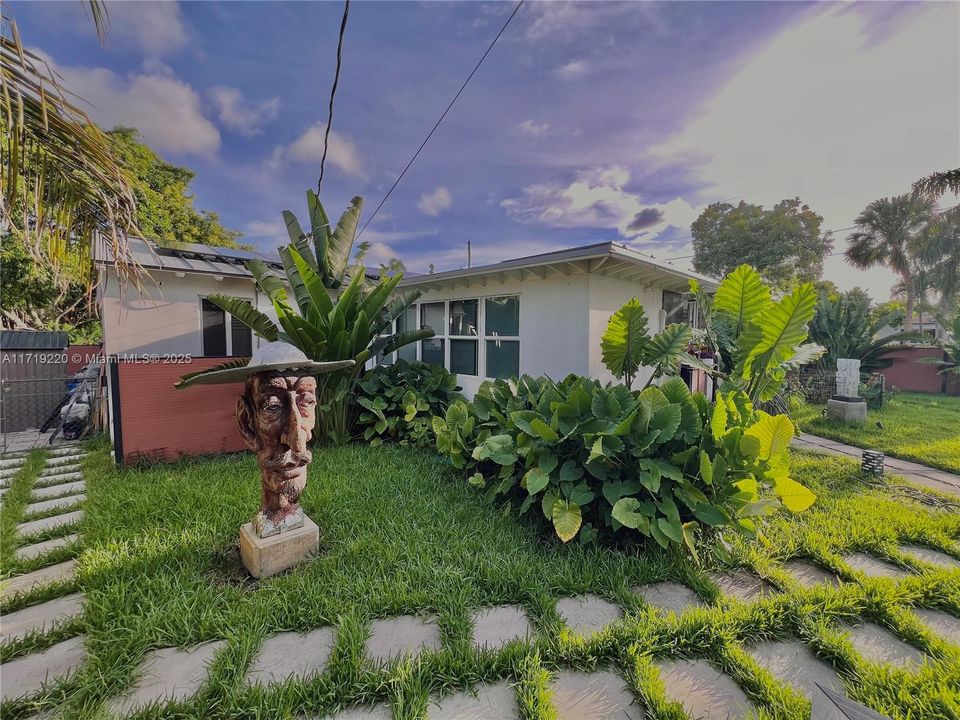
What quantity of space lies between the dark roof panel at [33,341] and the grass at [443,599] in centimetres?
767

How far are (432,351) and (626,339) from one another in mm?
4664

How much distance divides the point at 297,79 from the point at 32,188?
12.6 feet

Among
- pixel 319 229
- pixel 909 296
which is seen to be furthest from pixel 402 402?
pixel 909 296

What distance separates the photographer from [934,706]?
145 cm

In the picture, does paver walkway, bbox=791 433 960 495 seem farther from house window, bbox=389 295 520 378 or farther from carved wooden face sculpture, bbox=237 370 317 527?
carved wooden face sculpture, bbox=237 370 317 527

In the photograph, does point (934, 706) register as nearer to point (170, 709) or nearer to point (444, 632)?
point (444, 632)

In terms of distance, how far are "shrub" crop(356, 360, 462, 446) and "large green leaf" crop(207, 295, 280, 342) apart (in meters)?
1.45

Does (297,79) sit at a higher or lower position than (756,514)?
higher

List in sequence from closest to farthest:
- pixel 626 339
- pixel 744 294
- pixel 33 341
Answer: pixel 744 294
pixel 626 339
pixel 33 341

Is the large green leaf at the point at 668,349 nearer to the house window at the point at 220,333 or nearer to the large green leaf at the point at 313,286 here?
the large green leaf at the point at 313,286

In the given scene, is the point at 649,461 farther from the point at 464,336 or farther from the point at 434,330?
the point at 434,330

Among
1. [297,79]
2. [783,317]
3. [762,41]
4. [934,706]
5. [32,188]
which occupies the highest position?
[297,79]

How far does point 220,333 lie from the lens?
6.82 m

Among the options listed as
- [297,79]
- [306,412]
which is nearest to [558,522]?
[306,412]
